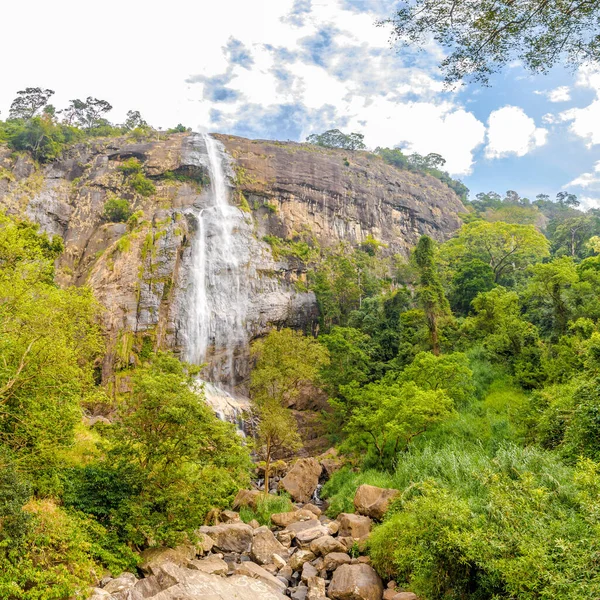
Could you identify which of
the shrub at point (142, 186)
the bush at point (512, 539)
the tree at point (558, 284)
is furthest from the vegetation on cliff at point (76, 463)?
the shrub at point (142, 186)

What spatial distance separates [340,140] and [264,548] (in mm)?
73591

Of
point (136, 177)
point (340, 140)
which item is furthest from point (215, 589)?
point (340, 140)

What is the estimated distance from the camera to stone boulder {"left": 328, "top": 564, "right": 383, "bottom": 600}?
9773 mm

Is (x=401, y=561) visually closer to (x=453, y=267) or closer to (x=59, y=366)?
(x=59, y=366)

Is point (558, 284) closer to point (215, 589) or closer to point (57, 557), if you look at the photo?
point (215, 589)

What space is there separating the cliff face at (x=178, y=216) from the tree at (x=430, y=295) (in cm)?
1374

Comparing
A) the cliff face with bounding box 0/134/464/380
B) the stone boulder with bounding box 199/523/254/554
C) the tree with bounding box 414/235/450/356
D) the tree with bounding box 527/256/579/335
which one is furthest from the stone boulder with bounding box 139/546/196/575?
the tree with bounding box 527/256/579/335

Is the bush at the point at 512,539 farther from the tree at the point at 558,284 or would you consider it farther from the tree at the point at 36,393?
the tree at the point at 558,284

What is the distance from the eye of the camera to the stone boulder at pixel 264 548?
12180 mm

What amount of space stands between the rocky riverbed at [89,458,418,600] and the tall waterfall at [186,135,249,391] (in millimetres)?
16694

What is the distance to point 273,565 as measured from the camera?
12.0 metres

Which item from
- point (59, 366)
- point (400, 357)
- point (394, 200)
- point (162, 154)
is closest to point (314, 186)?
point (394, 200)

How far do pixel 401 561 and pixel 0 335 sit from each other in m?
10.5

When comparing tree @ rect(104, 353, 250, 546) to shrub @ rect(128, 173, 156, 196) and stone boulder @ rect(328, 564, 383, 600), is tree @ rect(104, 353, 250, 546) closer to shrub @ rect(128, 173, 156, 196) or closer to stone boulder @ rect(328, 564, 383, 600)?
stone boulder @ rect(328, 564, 383, 600)
